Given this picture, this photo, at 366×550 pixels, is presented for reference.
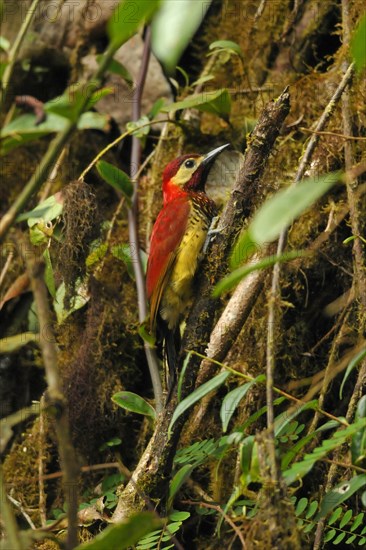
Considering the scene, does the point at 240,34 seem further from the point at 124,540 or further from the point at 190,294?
the point at 124,540

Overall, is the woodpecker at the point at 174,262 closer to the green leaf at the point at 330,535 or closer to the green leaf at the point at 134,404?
the green leaf at the point at 134,404

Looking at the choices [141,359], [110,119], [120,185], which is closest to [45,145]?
[110,119]

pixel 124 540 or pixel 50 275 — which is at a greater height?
pixel 124 540

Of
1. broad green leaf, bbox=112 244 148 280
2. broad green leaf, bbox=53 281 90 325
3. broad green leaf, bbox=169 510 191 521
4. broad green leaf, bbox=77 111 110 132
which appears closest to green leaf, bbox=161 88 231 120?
broad green leaf, bbox=77 111 110 132

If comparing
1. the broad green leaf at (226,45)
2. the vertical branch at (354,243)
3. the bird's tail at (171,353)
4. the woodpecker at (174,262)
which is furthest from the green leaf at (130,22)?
the broad green leaf at (226,45)

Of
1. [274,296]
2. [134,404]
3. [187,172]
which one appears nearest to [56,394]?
[274,296]

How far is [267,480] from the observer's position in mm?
1496

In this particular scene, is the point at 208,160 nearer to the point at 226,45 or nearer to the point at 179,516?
the point at 226,45

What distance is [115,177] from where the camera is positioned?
9.85 feet

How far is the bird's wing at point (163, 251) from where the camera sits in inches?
112

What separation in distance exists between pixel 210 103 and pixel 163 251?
71 cm

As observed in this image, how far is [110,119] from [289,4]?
100 centimetres

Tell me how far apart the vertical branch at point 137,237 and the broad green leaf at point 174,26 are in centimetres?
204

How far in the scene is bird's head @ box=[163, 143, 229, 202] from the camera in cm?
312
